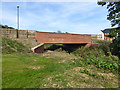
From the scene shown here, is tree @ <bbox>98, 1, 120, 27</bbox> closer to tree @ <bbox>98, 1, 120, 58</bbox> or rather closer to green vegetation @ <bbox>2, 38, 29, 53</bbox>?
tree @ <bbox>98, 1, 120, 58</bbox>

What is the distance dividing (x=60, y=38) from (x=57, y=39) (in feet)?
2.70

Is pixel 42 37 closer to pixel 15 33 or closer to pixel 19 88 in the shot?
pixel 15 33

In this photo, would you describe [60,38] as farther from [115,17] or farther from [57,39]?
[115,17]

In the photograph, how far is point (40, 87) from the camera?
3.17 meters

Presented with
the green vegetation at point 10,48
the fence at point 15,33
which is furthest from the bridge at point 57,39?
the green vegetation at point 10,48

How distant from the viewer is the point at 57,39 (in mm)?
17625

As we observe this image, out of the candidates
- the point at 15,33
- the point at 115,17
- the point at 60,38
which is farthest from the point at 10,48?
the point at 115,17

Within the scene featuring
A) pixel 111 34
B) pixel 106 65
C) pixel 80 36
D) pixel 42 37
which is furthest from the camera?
pixel 80 36

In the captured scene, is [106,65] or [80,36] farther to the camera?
[80,36]

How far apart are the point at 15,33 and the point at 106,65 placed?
14015mm

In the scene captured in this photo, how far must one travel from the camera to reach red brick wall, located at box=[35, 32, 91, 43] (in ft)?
50.8

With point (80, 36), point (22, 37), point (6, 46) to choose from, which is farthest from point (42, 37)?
point (80, 36)

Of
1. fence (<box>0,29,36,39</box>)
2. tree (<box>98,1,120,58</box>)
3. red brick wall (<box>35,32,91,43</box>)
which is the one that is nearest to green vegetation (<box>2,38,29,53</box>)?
fence (<box>0,29,36,39</box>)

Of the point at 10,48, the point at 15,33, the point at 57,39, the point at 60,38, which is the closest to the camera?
the point at 10,48
